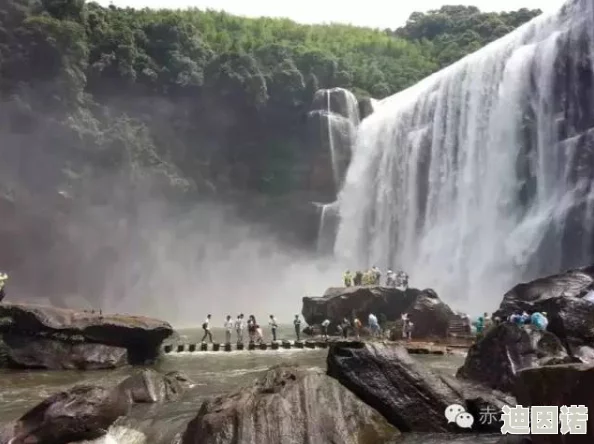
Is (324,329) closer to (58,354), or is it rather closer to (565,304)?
(58,354)

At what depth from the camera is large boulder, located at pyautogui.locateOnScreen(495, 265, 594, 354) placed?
16797 millimetres

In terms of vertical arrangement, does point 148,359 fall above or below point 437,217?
below

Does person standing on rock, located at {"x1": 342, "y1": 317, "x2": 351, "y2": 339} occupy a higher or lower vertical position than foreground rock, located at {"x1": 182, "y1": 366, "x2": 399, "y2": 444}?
higher

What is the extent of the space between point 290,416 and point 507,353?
635 centimetres

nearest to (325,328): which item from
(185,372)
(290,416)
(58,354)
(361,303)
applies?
(361,303)

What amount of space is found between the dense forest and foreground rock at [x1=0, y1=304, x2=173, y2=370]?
20.5 metres

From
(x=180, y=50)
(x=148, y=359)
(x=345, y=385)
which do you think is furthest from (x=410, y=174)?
(x=345, y=385)

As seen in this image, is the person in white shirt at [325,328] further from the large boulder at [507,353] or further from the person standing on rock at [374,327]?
the large boulder at [507,353]

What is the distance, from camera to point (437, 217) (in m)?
40.0

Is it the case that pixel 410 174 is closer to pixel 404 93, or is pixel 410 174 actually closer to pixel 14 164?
pixel 404 93

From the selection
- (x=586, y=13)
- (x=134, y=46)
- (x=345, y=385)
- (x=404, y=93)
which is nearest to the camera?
(x=345, y=385)

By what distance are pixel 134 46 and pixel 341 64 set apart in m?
19.5

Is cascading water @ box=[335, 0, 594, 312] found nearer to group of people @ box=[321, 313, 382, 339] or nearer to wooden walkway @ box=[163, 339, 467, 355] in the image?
group of people @ box=[321, 313, 382, 339]

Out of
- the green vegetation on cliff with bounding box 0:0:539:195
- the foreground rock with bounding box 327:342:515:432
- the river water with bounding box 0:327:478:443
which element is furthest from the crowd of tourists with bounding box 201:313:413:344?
the green vegetation on cliff with bounding box 0:0:539:195
